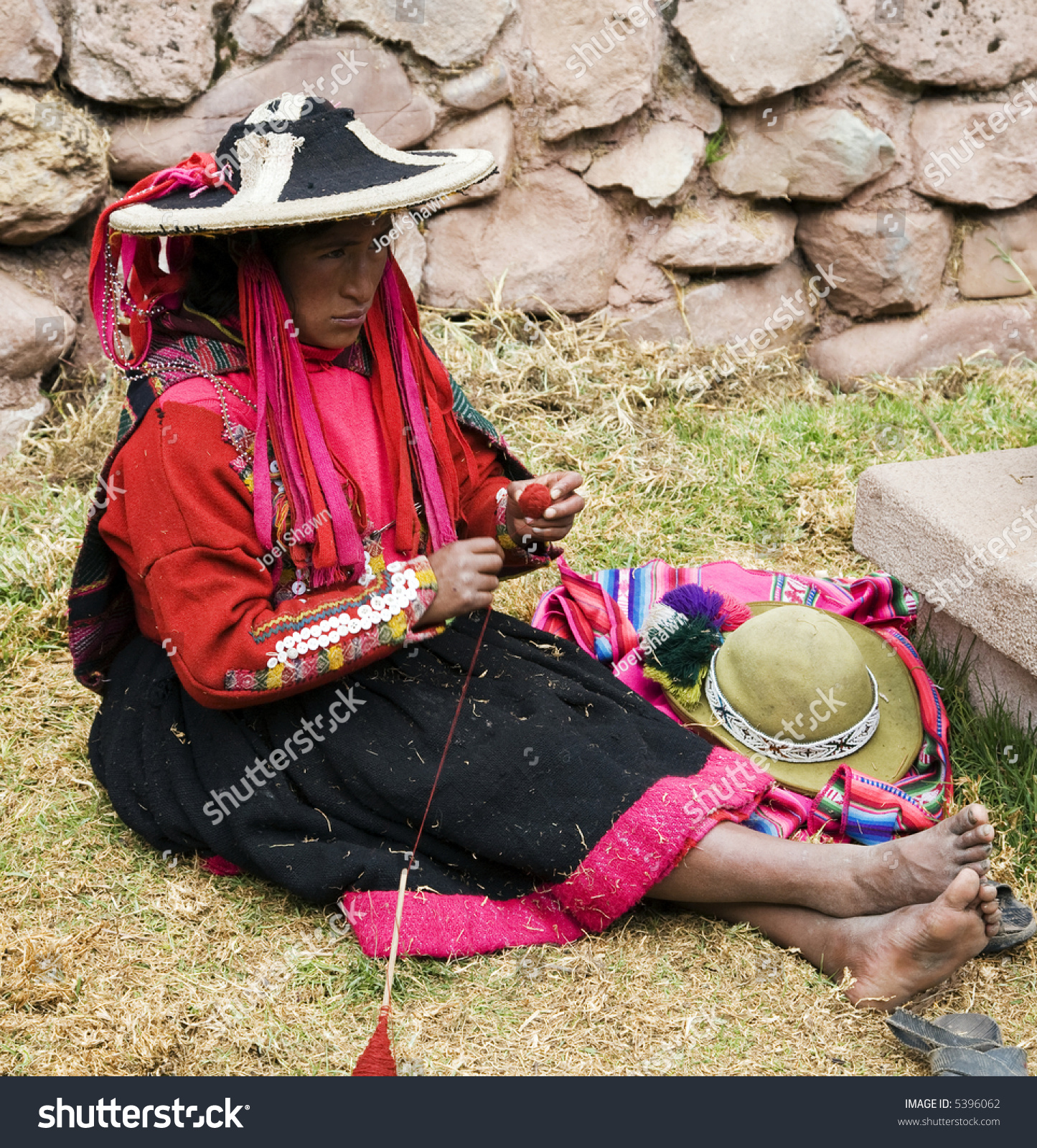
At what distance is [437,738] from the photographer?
2.16 metres

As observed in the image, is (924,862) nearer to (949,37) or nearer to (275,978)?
(275,978)

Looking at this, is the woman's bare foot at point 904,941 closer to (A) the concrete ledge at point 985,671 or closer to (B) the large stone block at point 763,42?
(A) the concrete ledge at point 985,671

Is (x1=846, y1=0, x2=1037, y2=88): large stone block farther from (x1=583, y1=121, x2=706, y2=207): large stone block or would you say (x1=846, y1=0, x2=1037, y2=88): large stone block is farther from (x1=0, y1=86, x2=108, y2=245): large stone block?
(x1=0, y1=86, x2=108, y2=245): large stone block

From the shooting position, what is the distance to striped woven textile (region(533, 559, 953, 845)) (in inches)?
94.7

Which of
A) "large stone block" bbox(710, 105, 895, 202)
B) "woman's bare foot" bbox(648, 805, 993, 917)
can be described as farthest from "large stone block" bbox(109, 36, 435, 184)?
"woman's bare foot" bbox(648, 805, 993, 917)

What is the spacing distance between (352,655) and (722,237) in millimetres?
3030

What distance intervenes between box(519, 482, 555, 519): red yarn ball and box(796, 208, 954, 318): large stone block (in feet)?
9.30

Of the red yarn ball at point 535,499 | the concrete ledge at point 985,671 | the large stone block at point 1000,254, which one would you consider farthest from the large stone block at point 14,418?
the large stone block at point 1000,254

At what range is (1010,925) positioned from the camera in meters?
2.16

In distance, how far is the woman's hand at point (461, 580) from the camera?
6.93ft

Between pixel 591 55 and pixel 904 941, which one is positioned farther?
pixel 591 55

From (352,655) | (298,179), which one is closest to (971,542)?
(352,655)

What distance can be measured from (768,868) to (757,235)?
10.2 feet

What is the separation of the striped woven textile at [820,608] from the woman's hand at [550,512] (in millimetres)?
478
